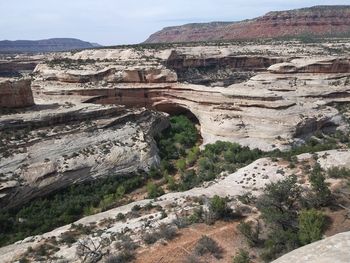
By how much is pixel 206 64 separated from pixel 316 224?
154 ft

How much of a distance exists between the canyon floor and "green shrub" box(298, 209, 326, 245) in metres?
0.57

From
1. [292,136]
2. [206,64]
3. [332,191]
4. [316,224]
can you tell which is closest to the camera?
[316,224]

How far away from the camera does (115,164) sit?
30.9 meters

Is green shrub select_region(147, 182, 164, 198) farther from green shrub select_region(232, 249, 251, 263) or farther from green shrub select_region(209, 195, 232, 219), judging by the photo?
green shrub select_region(232, 249, 251, 263)

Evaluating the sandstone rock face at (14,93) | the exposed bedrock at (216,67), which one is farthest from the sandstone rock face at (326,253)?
the exposed bedrock at (216,67)

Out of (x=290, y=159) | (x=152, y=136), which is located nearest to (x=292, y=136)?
(x=290, y=159)

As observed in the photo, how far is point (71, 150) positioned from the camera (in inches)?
1185

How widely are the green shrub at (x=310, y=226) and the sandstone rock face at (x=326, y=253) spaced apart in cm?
461

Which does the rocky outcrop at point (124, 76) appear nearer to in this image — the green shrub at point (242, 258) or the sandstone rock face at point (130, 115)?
the sandstone rock face at point (130, 115)

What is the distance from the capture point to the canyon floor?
64.5 ft

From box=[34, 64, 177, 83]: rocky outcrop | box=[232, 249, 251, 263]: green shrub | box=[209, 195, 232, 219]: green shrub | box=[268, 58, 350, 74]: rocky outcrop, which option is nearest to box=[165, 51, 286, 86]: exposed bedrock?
box=[268, 58, 350, 74]: rocky outcrop

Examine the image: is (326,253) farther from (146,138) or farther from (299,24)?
(299,24)

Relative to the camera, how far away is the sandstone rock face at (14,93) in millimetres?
32469

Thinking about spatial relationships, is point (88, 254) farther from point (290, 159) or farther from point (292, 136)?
point (292, 136)
